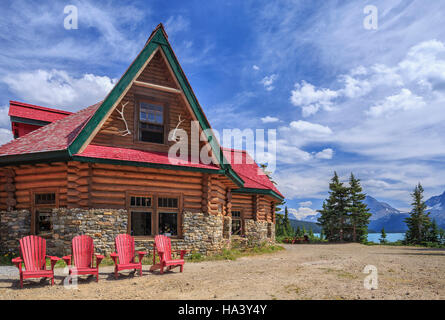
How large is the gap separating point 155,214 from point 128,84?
205 inches

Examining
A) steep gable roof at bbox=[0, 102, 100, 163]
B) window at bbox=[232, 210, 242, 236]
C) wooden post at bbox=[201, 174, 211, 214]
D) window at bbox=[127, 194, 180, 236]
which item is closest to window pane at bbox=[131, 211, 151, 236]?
window at bbox=[127, 194, 180, 236]

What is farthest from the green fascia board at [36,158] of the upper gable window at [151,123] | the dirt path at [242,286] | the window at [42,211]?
the dirt path at [242,286]

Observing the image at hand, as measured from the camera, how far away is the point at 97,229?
1080cm

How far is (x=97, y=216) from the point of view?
10875 millimetres

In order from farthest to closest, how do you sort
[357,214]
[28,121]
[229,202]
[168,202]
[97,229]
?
[357,214]
[28,121]
[229,202]
[168,202]
[97,229]

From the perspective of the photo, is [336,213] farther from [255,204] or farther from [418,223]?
[255,204]

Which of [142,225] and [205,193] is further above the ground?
[205,193]

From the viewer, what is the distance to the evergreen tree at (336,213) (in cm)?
3241

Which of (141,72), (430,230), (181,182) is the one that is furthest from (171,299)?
(430,230)

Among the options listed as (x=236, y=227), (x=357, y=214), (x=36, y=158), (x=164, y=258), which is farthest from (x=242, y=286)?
(x=357, y=214)

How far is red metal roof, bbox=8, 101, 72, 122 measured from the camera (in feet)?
56.2

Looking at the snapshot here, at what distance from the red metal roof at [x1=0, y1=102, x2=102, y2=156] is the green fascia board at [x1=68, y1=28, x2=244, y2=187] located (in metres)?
0.62

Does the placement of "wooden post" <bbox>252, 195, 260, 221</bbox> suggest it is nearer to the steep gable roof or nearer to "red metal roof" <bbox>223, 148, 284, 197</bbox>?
"red metal roof" <bbox>223, 148, 284, 197</bbox>

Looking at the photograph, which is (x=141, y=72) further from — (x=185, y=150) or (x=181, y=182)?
(x=181, y=182)
